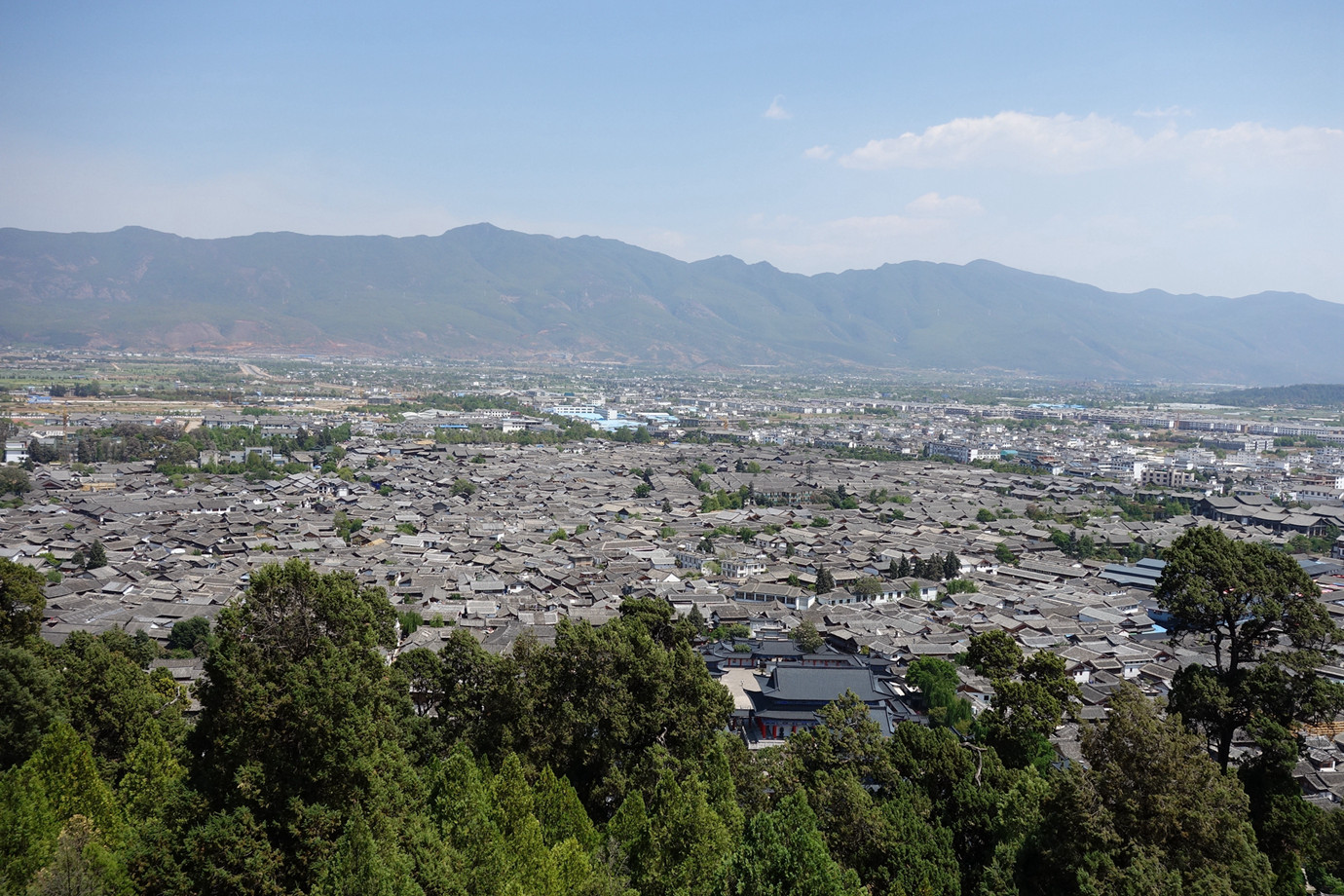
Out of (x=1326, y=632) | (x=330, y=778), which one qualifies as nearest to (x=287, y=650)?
(x=330, y=778)

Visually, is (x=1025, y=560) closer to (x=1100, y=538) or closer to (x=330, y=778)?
(x=1100, y=538)

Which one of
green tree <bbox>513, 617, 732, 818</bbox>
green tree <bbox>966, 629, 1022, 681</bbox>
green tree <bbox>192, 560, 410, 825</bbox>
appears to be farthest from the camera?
green tree <bbox>966, 629, 1022, 681</bbox>

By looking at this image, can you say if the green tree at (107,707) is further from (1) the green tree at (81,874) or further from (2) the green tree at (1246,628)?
(2) the green tree at (1246,628)

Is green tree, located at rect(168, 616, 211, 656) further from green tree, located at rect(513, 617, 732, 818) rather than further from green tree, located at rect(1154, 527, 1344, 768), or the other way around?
green tree, located at rect(1154, 527, 1344, 768)

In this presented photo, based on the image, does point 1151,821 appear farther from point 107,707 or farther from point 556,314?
point 556,314

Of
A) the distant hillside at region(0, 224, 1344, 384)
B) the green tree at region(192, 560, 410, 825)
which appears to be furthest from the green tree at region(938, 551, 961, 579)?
the distant hillside at region(0, 224, 1344, 384)

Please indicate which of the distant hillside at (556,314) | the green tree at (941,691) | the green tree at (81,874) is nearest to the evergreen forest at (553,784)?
the green tree at (81,874)
